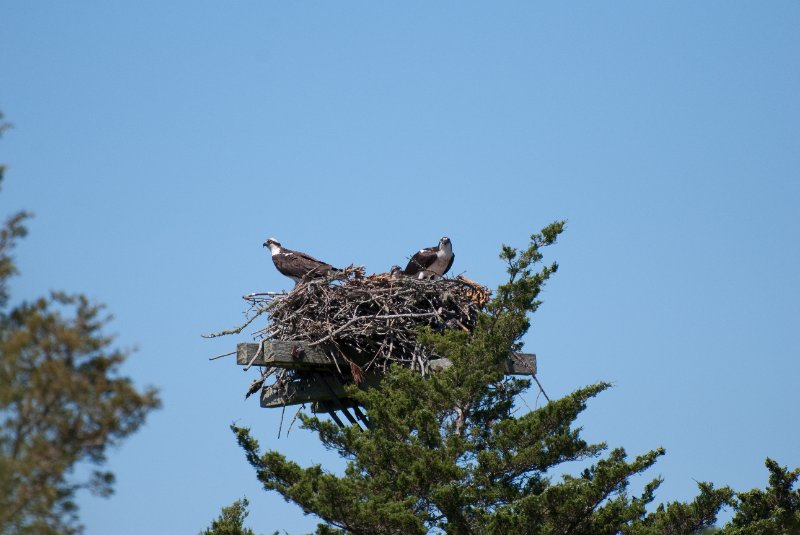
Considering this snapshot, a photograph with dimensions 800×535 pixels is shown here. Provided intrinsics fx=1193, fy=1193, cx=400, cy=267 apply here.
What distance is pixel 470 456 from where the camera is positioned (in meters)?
10.7

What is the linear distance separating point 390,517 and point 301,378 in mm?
2319

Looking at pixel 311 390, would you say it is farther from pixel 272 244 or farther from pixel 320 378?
pixel 272 244

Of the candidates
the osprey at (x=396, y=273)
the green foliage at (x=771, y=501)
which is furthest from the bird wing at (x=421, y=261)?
the green foliage at (x=771, y=501)

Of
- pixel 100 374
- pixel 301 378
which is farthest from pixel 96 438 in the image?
pixel 301 378

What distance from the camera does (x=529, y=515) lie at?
9.95 metres

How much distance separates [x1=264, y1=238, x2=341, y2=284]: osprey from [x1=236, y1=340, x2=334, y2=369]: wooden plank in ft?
4.66

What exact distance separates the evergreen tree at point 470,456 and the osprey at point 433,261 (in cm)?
266

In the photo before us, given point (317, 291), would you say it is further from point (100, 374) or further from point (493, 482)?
point (100, 374)

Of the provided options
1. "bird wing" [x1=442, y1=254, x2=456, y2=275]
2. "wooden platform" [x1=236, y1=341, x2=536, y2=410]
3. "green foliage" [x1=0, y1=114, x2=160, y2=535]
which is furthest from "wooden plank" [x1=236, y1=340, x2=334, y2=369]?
"green foliage" [x1=0, y1=114, x2=160, y2=535]

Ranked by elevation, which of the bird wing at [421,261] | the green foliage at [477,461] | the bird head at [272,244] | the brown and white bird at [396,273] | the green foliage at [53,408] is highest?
the bird head at [272,244]

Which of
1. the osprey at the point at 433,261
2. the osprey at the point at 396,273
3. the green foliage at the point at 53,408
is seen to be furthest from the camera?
the osprey at the point at 433,261

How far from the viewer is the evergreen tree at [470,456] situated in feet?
33.3

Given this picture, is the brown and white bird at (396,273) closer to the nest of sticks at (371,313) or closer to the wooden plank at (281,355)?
the nest of sticks at (371,313)

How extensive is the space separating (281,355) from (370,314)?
134 cm
